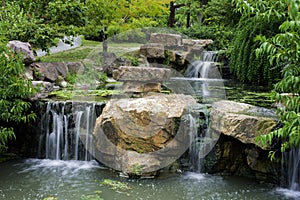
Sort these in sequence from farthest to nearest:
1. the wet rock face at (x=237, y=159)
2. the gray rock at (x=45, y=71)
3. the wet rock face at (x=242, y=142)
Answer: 1. the gray rock at (x=45, y=71)
2. the wet rock face at (x=237, y=159)
3. the wet rock face at (x=242, y=142)

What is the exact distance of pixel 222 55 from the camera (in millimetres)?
14016

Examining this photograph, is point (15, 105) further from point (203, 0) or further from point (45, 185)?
point (203, 0)

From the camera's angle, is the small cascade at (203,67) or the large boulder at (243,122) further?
the small cascade at (203,67)

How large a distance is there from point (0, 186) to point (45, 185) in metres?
0.81

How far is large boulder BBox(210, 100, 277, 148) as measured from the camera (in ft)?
19.7

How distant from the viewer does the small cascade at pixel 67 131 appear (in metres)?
7.60

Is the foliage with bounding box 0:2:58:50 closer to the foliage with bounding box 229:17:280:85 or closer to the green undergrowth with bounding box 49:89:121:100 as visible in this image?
the green undergrowth with bounding box 49:89:121:100

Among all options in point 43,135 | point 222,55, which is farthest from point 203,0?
point 43,135

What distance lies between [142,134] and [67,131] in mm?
2203

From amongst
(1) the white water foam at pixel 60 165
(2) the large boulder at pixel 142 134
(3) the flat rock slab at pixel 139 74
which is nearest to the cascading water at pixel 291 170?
(2) the large boulder at pixel 142 134

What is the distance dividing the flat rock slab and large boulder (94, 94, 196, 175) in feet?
4.55

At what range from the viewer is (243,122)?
20.0 ft

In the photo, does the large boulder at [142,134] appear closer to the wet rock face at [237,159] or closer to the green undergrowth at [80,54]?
the wet rock face at [237,159]

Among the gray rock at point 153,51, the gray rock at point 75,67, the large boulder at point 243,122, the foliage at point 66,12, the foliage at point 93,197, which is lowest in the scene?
the foliage at point 93,197
